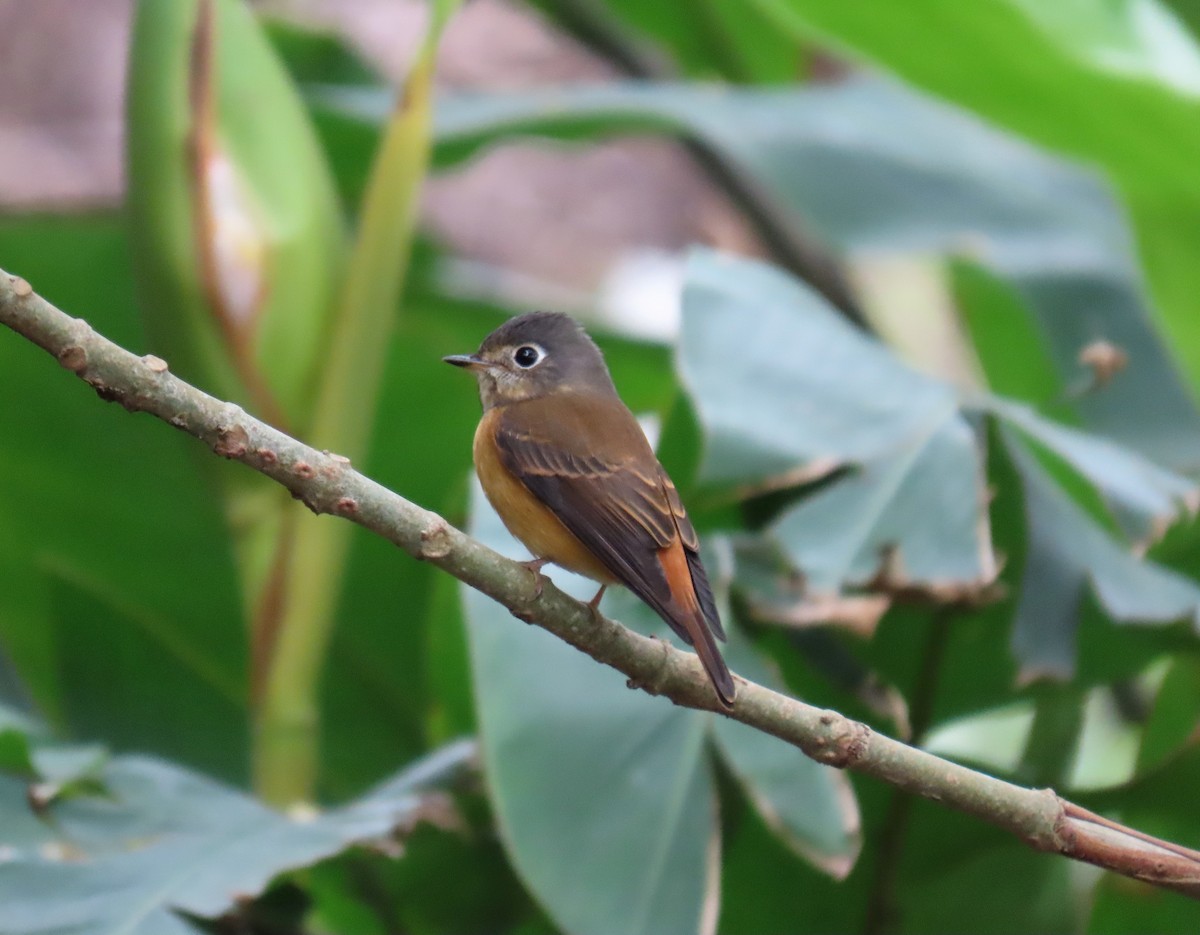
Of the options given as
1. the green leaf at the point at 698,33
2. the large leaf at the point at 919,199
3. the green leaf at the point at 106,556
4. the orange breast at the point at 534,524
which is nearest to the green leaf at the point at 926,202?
the large leaf at the point at 919,199

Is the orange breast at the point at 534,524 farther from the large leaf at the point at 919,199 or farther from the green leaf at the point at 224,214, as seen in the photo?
the large leaf at the point at 919,199

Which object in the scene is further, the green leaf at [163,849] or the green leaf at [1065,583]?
the green leaf at [1065,583]

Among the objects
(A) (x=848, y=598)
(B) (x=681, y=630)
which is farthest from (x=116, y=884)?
(A) (x=848, y=598)

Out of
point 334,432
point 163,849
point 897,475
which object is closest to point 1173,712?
point 897,475

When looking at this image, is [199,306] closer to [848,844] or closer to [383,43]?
[848,844]

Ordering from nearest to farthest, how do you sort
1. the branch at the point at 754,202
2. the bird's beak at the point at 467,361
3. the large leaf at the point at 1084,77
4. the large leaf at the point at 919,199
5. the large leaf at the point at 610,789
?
the large leaf at the point at 610,789, the bird's beak at the point at 467,361, the large leaf at the point at 1084,77, the large leaf at the point at 919,199, the branch at the point at 754,202

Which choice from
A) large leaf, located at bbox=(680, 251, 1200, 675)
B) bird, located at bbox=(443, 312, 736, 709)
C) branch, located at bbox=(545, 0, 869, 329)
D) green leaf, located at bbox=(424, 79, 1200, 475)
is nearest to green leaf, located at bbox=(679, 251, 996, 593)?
large leaf, located at bbox=(680, 251, 1200, 675)

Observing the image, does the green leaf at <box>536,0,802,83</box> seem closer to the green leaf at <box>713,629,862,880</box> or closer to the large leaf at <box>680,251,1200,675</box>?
the large leaf at <box>680,251,1200,675</box>
